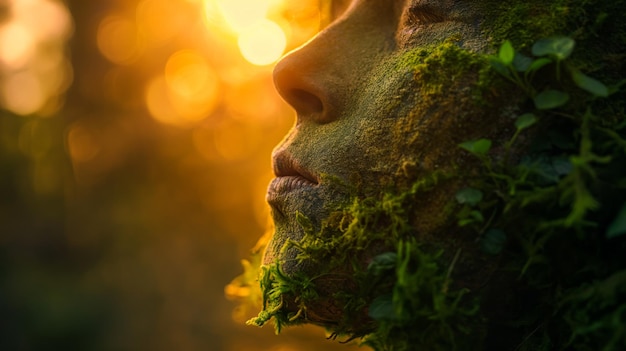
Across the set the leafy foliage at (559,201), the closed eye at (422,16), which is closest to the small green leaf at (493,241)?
the leafy foliage at (559,201)

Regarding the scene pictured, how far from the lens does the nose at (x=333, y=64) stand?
5.21ft

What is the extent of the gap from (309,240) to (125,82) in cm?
876

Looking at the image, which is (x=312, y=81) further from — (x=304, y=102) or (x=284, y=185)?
(x=284, y=185)

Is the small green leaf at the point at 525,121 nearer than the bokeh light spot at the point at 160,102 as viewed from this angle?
Yes

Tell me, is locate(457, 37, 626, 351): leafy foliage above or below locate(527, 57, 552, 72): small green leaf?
below

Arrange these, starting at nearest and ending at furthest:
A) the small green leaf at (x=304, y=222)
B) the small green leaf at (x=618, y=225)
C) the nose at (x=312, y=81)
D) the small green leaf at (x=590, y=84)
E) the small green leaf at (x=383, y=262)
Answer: the small green leaf at (x=618, y=225) < the small green leaf at (x=590, y=84) < the small green leaf at (x=383, y=262) < the small green leaf at (x=304, y=222) < the nose at (x=312, y=81)

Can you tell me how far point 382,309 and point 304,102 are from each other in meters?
0.66

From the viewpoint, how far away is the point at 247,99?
9219 millimetres

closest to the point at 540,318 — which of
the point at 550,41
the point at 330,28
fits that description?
the point at 550,41

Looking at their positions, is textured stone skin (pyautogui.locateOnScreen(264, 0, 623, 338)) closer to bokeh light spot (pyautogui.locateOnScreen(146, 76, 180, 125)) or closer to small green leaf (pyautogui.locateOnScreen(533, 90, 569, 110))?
small green leaf (pyautogui.locateOnScreen(533, 90, 569, 110))

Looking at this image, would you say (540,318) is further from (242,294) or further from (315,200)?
(242,294)

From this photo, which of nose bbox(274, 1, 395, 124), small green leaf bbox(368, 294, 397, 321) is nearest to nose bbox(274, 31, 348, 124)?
nose bbox(274, 1, 395, 124)

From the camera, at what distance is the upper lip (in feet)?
5.11

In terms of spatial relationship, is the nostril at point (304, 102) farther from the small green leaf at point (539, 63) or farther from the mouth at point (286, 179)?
the small green leaf at point (539, 63)
